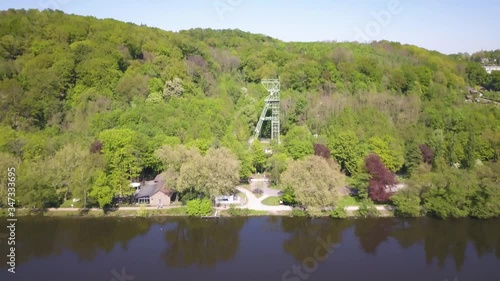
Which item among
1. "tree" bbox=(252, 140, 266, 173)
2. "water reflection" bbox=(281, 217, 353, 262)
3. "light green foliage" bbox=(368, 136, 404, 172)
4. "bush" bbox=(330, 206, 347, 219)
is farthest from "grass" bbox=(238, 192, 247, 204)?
"light green foliage" bbox=(368, 136, 404, 172)

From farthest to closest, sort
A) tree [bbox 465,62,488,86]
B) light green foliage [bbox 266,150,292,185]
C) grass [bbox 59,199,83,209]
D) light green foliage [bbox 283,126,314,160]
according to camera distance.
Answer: tree [bbox 465,62,488,86], light green foliage [bbox 283,126,314,160], light green foliage [bbox 266,150,292,185], grass [bbox 59,199,83,209]

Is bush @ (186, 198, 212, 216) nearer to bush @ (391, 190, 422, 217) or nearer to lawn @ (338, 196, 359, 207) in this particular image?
lawn @ (338, 196, 359, 207)

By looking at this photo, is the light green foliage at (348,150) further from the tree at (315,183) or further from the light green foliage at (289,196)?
the light green foliage at (289,196)

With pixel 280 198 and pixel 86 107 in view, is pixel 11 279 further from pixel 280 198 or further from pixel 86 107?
pixel 86 107

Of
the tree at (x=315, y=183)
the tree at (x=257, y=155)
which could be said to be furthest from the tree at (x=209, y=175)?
the tree at (x=257, y=155)

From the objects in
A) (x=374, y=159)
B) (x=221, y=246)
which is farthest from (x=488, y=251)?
(x=221, y=246)

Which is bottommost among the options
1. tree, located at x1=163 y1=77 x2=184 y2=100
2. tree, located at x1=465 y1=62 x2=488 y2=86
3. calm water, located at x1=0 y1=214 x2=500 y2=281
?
calm water, located at x1=0 y1=214 x2=500 y2=281

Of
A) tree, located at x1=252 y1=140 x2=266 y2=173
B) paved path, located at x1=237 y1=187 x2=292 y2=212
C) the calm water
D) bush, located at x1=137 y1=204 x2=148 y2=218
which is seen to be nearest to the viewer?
the calm water
